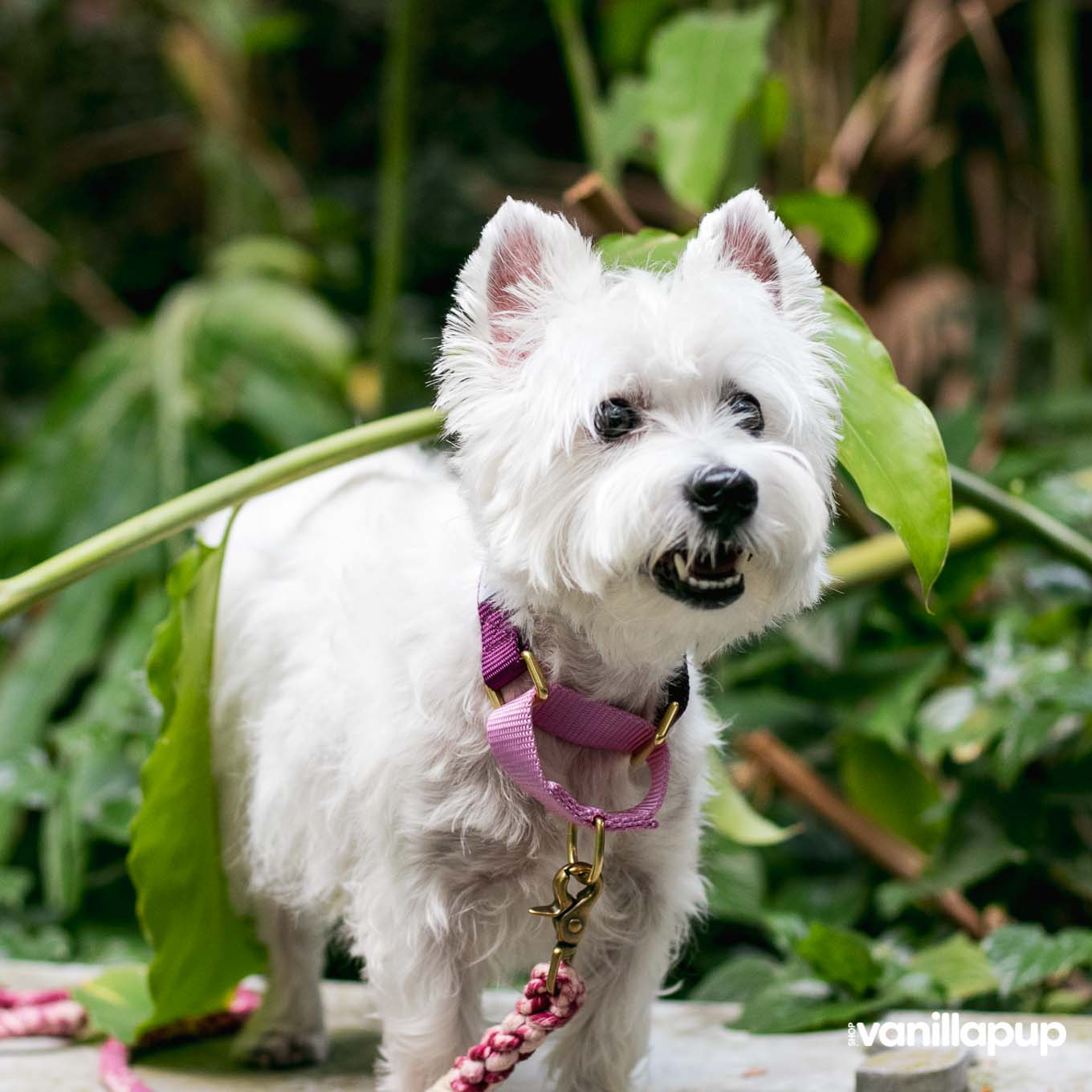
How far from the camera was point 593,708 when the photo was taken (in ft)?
5.19

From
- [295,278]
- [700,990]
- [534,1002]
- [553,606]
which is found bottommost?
[534,1002]

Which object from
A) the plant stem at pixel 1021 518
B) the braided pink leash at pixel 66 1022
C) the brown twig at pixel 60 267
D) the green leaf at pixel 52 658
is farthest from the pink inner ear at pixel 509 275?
the brown twig at pixel 60 267

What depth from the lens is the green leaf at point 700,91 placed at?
3.04 m

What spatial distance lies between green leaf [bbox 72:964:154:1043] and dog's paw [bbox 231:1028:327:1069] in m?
0.17

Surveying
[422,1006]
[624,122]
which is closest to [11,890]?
[422,1006]

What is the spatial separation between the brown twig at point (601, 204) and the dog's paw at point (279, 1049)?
1450mm

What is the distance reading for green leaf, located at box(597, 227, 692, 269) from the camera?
6.18 feet

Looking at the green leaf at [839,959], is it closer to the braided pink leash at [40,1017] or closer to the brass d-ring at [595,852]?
the brass d-ring at [595,852]

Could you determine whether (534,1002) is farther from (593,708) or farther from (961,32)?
(961,32)

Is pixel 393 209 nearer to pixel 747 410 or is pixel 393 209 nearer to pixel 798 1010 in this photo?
pixel 798 1010

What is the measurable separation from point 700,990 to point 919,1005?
440 mm

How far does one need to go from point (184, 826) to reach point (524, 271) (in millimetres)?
1013

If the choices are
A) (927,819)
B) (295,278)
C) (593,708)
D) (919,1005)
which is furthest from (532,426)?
(295,278)

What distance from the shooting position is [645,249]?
75.5 inches
